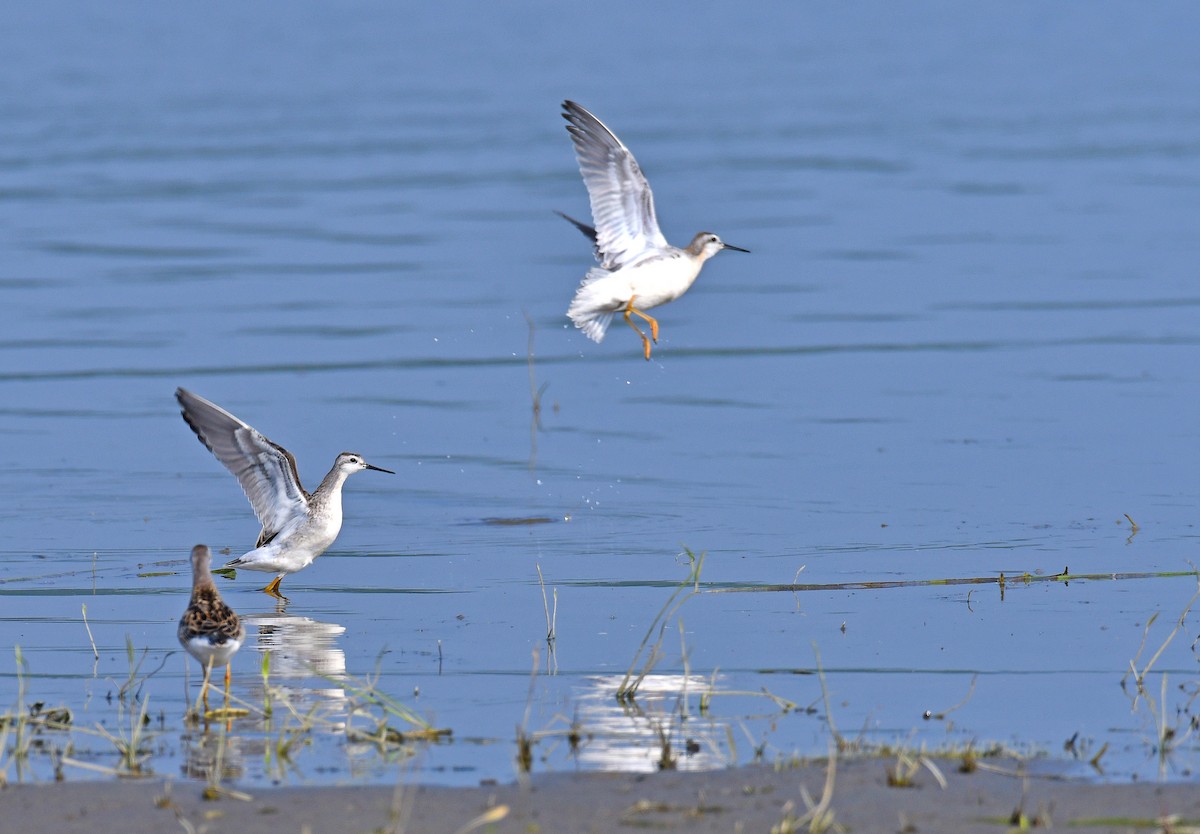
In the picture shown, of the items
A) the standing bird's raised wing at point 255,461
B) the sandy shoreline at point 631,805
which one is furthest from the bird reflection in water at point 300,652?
the sandy shoreline at point 631,805

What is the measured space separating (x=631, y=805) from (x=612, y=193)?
22.8ft

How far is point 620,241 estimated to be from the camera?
486 inches

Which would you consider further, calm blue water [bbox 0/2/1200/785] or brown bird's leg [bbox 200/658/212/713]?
calm blue water [bbox 0/2/1200/785]

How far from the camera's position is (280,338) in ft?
56.3

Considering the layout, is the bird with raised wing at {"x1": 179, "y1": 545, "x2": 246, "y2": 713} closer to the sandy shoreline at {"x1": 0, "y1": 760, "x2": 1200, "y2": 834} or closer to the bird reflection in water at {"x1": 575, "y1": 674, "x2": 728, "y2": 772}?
the sandy shoreline at {"x1": 0, "y1": 760, "x2": 1200, "y2": 834}

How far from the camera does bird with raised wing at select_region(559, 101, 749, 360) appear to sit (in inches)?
473

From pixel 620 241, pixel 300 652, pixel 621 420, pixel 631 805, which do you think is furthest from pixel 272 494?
pixel 631 805

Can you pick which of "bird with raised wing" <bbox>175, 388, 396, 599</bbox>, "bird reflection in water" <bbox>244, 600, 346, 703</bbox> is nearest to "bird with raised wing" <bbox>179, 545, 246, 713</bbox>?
"bird reflection in water" <bbox>244, 600, 346, 703</bbox>

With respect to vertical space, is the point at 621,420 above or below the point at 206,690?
above

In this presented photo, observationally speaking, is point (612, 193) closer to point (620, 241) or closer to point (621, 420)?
point (620, 241)

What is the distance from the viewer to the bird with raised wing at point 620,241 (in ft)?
39.4

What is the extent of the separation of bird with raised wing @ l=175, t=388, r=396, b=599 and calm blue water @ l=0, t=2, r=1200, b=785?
215mm

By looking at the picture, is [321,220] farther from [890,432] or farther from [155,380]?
[890,432]

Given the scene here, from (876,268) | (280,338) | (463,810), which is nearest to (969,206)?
(876,268)
